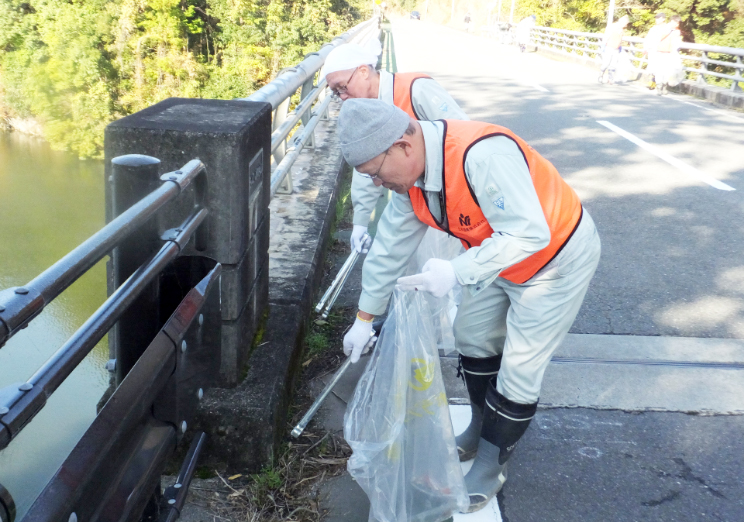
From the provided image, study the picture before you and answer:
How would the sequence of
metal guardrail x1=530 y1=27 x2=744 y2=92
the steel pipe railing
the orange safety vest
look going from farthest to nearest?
metal guardrail x1=530 y1=27 x2=744 y2=92
the orange safety vest
the steel pipe railing

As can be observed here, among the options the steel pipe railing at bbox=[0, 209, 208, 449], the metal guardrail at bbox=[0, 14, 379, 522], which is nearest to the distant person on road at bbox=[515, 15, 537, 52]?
the metal guardrail at bbox=[0, 14, 379, 522]

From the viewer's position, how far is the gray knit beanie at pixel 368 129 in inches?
78.2

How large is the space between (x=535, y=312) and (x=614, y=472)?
2.81 feet

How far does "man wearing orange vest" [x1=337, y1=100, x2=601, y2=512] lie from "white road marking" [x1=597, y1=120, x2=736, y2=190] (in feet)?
17.9

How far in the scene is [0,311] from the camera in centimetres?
92

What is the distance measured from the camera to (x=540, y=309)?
2346 millimetres

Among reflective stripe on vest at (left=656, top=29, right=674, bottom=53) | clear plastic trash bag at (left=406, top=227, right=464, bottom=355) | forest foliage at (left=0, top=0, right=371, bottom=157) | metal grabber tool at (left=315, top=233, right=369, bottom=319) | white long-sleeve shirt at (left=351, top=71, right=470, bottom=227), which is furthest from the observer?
forest foliage at (left=0, top=0, right=371, bottom=157)

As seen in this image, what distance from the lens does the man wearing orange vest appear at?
2002 millimetres

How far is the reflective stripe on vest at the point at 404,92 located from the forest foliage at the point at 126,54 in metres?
30.9

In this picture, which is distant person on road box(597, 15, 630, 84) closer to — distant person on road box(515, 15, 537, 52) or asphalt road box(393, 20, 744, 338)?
asphalt road box(393, 20, 744, 338)

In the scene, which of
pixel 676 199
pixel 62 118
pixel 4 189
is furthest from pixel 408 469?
pixel 62 118

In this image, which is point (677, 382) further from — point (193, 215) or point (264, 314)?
point (193, 215)

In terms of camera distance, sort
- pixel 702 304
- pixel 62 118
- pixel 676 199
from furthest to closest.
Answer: pixel 62 118 < pixel 676 199 < pixel 702 304

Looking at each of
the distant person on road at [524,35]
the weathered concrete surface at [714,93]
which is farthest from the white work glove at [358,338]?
the distant person on road at [524,35]
